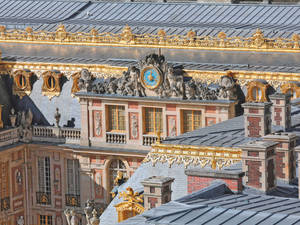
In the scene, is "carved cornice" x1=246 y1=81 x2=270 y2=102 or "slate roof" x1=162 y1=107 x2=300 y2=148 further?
"carved cornice" x1=246 y1=81 x2=270 y2=102

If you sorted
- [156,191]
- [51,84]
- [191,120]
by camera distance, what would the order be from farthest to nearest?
[51,84]
[191,120]
[156,191]

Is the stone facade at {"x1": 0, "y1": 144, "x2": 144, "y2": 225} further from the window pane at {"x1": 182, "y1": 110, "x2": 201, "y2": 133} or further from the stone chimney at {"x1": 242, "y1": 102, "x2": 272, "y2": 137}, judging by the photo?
the stone chimney at {"x1": 242, "y1": 102, "x2": 272, "y2": 137}

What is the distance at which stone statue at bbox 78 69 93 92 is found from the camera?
108188 mm

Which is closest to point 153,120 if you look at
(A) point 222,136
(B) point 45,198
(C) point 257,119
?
(B) point 45,198

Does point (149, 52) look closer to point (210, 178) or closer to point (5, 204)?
point (5, 204)

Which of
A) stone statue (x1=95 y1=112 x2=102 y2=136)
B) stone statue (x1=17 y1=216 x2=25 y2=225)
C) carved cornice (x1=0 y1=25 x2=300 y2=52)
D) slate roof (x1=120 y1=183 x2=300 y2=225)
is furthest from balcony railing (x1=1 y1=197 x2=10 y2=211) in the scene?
slate roof (x1=120 y1=183 x2=300 y2=225)

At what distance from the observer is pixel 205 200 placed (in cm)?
6600

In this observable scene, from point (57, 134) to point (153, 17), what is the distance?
598 inches

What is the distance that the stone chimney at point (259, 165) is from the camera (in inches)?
2778

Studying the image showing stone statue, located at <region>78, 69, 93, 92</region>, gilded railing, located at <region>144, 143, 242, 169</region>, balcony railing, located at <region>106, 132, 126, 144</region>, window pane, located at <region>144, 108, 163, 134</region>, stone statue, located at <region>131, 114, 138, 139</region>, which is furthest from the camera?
stone statue, located at <region>78, 69, 93, 92</region>

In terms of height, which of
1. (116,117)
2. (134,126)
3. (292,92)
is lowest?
(134,126)

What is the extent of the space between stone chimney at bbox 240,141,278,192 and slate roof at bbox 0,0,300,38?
39.0 metres

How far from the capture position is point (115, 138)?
107562 mm

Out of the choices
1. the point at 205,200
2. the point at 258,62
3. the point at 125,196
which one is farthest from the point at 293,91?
the point at 205,200
